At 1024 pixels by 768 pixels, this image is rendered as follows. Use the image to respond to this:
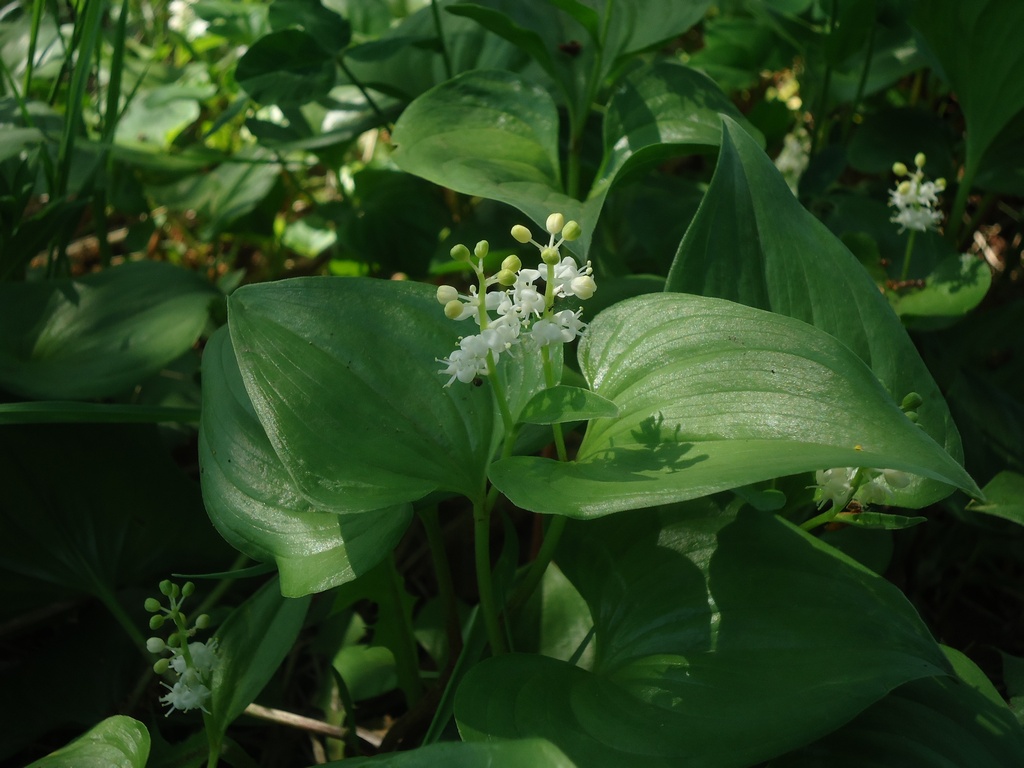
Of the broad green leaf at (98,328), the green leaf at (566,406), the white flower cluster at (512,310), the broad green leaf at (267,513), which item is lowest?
the broad green leaf at (98,328)

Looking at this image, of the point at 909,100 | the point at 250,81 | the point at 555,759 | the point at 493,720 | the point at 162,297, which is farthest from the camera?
the point at 909,100

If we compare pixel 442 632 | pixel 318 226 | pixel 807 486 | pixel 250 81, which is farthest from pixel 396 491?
pixel 318 226

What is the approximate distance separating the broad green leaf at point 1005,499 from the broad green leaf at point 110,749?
40.1 inches

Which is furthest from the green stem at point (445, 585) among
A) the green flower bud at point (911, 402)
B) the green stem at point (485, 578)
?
the green flower bud at point (911, 402)

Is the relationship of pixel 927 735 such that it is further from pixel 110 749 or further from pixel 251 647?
pixel 110 749

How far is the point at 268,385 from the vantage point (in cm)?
90

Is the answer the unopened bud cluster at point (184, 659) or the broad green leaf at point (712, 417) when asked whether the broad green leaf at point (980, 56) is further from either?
the unopened bud cluster at point (184, 659)

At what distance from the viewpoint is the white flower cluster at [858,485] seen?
3.11 feet

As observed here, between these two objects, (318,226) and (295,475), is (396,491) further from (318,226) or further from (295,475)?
(318,226)

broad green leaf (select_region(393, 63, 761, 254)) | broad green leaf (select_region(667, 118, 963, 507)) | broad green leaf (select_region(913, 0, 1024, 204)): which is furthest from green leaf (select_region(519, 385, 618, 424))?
broad green leaf (select_region(913, 0, 1024, 204))

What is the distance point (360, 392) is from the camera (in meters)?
0.93

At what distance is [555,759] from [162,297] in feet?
4.00

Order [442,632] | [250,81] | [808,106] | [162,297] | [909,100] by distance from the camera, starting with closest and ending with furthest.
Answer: [442,632]
[162,297]
[250,81]
[808,106]
[909,100]

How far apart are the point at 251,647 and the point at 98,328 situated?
2.50 ft
